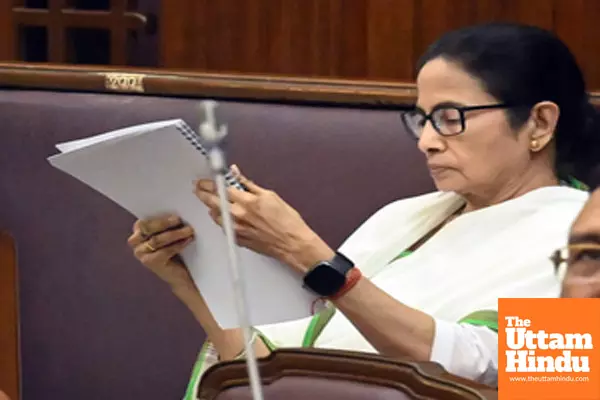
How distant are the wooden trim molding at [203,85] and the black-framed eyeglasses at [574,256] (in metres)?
0.60

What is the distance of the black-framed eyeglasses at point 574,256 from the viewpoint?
34.5 inches

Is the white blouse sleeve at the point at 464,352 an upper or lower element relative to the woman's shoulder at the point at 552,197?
lower

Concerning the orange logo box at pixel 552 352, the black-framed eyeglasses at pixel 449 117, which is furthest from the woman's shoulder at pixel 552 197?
the orange logo box at pixel 552 352

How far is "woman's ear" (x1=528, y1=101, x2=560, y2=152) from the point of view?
1.22 meters

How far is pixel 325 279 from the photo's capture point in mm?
1059

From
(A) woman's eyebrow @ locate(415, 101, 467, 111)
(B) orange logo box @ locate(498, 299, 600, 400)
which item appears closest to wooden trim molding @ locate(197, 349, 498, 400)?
(B) orange logo box @ locate(498, 299, 600, 400)

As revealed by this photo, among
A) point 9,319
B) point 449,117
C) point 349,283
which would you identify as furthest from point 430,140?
point 9,319

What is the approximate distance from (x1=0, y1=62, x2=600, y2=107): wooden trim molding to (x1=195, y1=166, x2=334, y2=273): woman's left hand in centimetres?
49

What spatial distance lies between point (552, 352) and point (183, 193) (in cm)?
47

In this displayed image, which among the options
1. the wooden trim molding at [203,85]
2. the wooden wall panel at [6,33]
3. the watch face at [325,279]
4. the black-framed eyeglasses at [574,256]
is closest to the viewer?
the black-framed eyeglasses at [574,256]

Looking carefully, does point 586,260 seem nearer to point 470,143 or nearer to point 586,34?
point 470,143

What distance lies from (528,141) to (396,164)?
0.32 m

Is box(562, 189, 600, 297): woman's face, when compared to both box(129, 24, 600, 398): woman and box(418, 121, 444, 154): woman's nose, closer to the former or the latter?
box(129, 24, 600, 398): woman

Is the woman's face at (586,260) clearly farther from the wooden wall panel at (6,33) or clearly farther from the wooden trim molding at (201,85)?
the wooden wall panel at (6,33)
